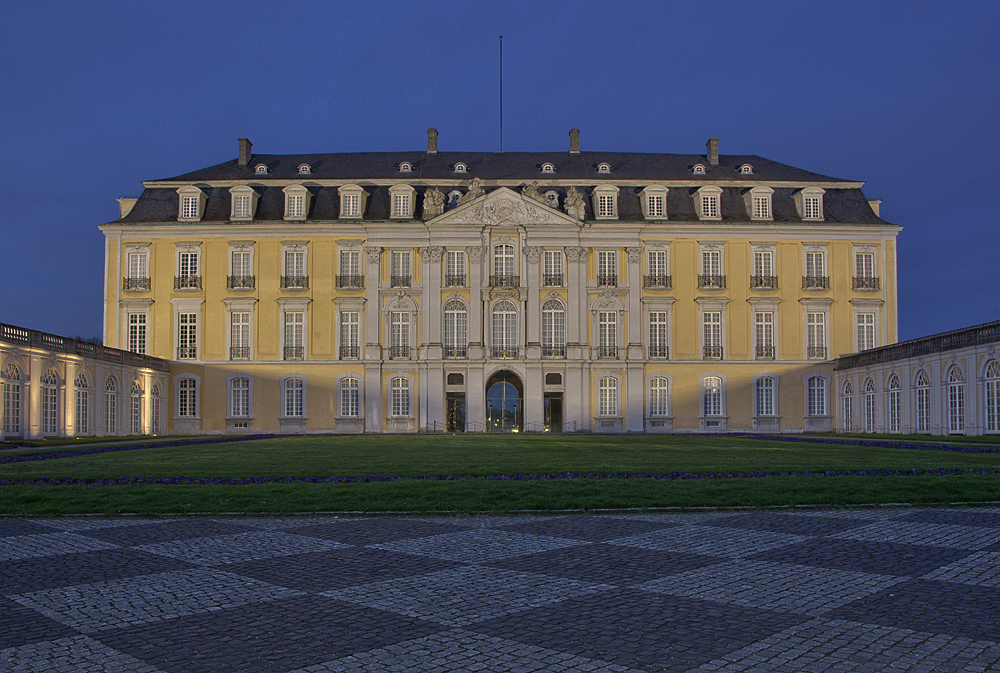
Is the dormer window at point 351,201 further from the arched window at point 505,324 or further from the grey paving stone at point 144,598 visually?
the grey paving stone at point 144,598

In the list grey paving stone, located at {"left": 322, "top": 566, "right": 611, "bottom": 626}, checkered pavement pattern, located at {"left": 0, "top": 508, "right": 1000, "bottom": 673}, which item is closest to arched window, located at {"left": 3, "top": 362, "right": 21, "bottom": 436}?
checkered pavement pattern, located at {"left": 0, "top": 508, "right": 1000, "bottom": 673}

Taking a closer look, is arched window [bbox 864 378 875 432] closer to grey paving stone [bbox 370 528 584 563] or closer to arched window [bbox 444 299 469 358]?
arched window [bbox 444 299 469 358]

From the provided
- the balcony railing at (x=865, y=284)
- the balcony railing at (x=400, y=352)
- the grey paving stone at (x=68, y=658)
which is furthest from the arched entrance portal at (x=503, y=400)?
the grey paving stone at (x=68, y=658)

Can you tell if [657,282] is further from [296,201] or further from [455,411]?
[296,201]

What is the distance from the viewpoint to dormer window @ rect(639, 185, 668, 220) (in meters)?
53.0

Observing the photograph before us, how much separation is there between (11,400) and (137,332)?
1868cm

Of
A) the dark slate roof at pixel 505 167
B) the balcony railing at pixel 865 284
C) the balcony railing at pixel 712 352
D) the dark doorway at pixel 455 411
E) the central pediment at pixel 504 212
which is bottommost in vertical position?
the dark doorway at pixel 455 411

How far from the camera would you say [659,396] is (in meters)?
52.2

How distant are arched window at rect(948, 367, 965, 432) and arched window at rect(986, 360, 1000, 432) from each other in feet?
5.64

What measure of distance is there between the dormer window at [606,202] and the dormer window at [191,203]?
23009 millimetres

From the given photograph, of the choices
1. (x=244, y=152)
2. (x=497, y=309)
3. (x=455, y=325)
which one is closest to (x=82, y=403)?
(x=455, y=325)

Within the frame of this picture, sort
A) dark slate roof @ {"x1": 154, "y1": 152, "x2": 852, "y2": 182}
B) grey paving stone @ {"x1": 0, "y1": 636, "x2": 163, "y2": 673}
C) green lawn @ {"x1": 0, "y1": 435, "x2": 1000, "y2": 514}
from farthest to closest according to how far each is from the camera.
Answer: dark slate roof @ {"x1": 154, "y1": 152, "x2": 852, "y2": 182}, green lawn @ {"x1": 0, "y1": 435, "x2": 1000, "y2": 514}, grey paving stone @ {"x1": 0, "y1": 636, "x2": 163, "y2": 673}

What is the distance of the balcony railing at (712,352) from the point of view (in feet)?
172

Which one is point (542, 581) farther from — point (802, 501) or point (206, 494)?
point (206, 494)
